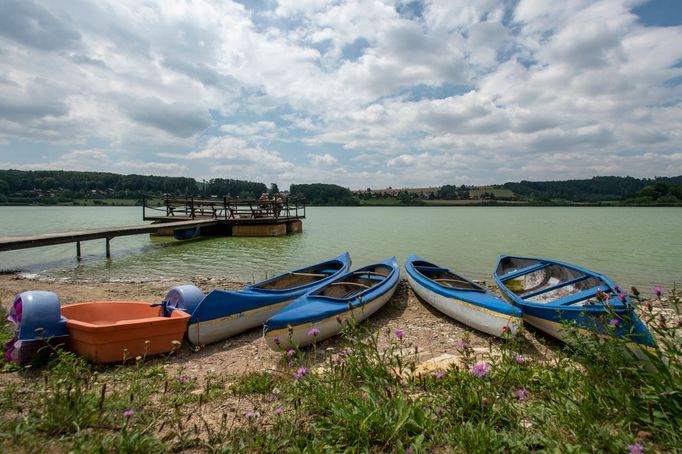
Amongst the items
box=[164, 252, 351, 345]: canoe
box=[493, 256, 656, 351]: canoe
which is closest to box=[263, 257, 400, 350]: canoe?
box=[164, 252, 351, 345]: canoe

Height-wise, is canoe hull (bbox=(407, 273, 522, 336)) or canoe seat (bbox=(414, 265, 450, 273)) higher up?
canoe seat (bbox=(414, 265, 450, 273))

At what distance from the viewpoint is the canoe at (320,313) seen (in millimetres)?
4859

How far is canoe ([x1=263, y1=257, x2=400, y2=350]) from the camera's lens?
486 cm

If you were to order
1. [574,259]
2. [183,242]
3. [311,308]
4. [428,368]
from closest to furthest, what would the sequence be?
[428,368] < [311,308] < [574,259] < [183,242]

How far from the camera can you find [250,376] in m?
3.75

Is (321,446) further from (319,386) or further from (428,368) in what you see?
(428,368)

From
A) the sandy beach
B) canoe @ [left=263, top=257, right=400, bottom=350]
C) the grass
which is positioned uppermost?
the grass

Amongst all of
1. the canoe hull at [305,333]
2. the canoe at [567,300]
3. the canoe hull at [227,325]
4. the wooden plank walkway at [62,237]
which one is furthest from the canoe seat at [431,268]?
the wooden plank walkway at [62,237]

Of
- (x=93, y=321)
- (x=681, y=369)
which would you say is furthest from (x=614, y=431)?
(x=93, y=321)

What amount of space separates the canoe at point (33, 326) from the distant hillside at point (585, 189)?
122663mm

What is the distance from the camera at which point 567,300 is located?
5664 mm

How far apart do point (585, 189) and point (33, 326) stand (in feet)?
456

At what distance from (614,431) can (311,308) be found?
3881mm

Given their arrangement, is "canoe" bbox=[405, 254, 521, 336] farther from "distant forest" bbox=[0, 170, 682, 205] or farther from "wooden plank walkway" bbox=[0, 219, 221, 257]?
"distant forest" bbox=[0, 170, 682, 205]
